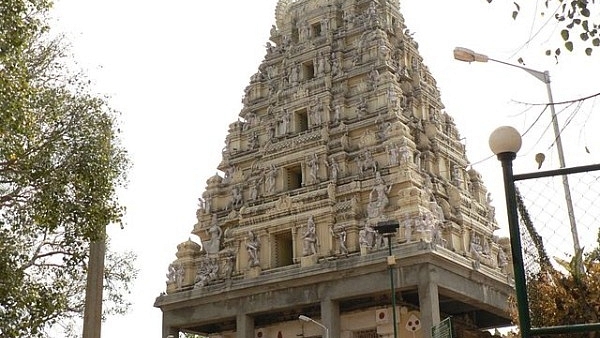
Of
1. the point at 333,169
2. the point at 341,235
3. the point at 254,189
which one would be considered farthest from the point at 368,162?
the point at 254,189

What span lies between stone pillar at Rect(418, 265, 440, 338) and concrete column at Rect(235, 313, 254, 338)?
8583 mm

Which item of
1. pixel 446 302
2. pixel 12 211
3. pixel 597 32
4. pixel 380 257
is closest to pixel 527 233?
pixel 597 32

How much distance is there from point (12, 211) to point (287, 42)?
26247 millimetres

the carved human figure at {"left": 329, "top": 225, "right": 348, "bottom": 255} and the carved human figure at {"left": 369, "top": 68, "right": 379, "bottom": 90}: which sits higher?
the carved human figure at {"left": 369, "top": 68, "right": 379, "bottom": 90}

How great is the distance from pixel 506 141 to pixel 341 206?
2769 cm

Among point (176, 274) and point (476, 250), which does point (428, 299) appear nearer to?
point (476, 250)

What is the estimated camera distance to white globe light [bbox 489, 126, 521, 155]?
6.31 meters

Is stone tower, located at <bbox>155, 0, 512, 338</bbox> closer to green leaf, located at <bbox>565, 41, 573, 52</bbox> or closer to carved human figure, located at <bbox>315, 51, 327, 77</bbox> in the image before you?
carved human figure, located at <bbox>315, 51, 327, 77</bbox>

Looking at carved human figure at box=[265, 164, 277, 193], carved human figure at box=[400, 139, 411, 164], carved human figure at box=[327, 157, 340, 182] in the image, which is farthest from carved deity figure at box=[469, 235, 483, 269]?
carved human figure at box=[265, 164, 277, 193]

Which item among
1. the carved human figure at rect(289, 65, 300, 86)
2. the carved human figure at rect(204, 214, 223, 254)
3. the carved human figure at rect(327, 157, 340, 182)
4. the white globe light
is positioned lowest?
the white globe light

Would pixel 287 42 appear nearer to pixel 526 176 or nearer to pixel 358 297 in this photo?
pixel 358 297

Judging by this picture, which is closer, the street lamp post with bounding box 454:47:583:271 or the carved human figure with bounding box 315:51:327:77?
the street lamp post with bounding box 454:47:583:271

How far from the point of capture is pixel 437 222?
3216 centimetres

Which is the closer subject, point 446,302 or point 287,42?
point 446,302
